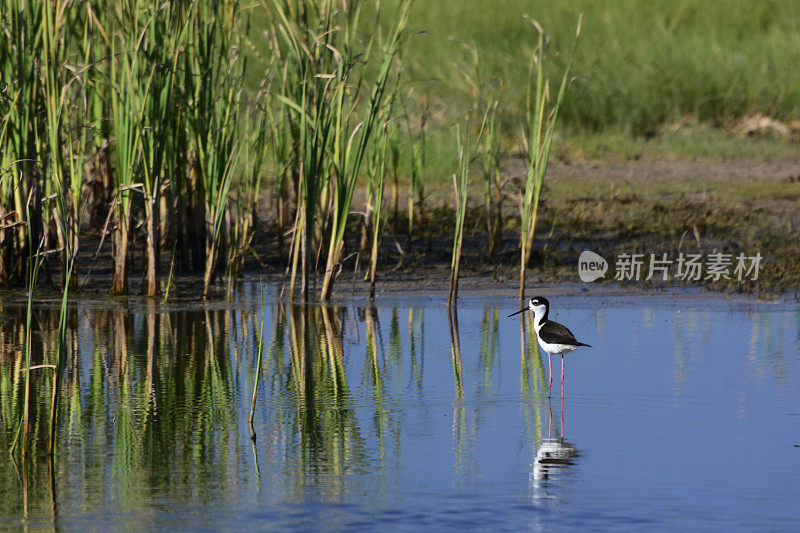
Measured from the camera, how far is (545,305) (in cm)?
597

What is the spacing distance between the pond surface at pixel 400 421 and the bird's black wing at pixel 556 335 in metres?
0.21

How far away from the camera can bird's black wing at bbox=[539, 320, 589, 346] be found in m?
5.49

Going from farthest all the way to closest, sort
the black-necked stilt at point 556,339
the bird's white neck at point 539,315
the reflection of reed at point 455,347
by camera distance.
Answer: the bird's white neck at point 539,315, the reflection of reed at point 455,347, the black-necked stilt at point 556,339

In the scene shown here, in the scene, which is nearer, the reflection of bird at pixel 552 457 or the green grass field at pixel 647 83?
the reflection of bird at pixel 552 457

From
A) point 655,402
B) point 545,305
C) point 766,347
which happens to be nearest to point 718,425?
point 655,402

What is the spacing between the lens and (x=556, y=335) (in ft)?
18.2

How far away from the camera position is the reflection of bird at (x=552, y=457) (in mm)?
4387

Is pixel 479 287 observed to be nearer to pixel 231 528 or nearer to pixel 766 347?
pixel 766 347

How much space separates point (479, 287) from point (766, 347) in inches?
92.4

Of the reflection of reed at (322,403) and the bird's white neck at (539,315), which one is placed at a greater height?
the bird's white neck at (539,315)

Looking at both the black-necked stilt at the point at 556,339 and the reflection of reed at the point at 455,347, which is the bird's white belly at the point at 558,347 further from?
the reflection of reed at the point at 455,347

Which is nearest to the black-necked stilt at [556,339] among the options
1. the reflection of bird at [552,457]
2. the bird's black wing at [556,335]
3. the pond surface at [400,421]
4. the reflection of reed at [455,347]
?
the bird's black wing at [556,335]

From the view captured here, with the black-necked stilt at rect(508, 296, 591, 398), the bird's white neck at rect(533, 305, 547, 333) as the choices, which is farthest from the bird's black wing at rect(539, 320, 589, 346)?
the bird's white neck at rect(533, 305, 547, 333)

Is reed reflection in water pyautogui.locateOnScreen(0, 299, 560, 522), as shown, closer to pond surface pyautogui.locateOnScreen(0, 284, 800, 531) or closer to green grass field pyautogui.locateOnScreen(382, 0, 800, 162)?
pond surface pyautogui.locateOnScreen(0, 284, 800, 531)
